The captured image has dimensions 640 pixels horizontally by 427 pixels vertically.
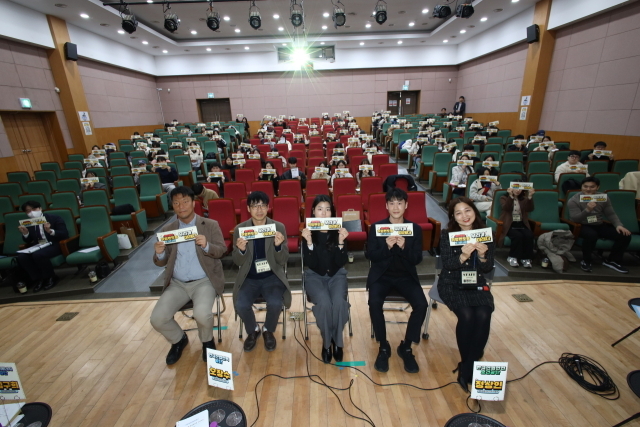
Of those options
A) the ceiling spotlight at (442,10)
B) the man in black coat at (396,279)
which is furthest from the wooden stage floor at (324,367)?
the ceiling spotlight at (442,10)

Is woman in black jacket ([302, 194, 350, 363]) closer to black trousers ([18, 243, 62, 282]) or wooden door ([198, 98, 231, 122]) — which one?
black trousers ([18, 243, 62, 282])

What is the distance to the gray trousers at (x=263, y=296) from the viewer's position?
8.04 ft

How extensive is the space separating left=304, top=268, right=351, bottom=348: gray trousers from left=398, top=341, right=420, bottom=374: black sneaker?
50 centimetres

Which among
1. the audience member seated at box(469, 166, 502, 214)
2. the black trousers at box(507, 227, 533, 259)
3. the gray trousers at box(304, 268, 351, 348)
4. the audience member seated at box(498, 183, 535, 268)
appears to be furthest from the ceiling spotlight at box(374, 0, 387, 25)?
the gray trousers at box(304, 268, 351, 348)

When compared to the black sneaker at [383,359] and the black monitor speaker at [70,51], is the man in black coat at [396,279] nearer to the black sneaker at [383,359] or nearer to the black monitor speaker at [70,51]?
the black sneaker at [383,359]

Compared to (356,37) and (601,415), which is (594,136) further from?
(356,37)

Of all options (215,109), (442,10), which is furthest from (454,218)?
(215,109)

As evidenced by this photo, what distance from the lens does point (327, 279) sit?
253 centimetres

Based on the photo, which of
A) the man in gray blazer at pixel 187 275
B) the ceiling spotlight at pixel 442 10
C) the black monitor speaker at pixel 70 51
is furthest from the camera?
the black monitor speaker at pixel 70 51

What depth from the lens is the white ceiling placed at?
364 inches

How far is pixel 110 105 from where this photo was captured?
11.6 m

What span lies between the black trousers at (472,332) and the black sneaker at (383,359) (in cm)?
54

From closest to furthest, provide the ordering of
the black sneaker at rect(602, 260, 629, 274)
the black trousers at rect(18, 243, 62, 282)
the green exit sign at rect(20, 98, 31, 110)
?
the black sneaker at rect(602, 260, 629, 274) < the black trousers at rect(18, 243, 62, 282) < the green exit sign at rect(20, 98, 31, 110)

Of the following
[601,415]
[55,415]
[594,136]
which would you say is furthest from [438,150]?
[55,415]
